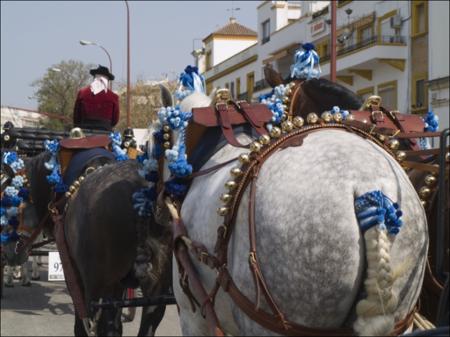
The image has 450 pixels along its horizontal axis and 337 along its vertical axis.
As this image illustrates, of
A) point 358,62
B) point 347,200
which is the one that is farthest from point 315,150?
point 358,62

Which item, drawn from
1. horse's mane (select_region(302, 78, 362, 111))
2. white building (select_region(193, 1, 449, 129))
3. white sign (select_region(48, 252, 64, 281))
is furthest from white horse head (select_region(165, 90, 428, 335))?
white building (select_region(193, 1, 449, 129))

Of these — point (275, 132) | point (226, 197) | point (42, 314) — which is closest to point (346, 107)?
point (275, 132)

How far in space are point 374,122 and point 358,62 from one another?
23.7 m

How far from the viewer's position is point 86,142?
246 inches

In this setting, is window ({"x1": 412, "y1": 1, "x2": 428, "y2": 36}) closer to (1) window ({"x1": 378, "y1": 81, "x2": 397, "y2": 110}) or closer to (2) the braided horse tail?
(1) window ({"x1": 378, "y1": 81, "x2": 397, "y2": 110})

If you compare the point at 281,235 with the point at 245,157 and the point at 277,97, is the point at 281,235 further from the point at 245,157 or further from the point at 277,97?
the point at 277,97

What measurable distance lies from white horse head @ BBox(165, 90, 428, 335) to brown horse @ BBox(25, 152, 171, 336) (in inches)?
85.0

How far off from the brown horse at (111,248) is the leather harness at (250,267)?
63.1 inches

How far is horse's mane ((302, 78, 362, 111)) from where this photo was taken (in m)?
3.58

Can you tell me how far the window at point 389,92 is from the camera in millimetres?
25680

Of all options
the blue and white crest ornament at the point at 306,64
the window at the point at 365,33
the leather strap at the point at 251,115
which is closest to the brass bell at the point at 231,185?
the leather strap at the point at 251,115

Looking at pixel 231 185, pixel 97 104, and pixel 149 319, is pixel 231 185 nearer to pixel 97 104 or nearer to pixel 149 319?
pixel 149 319

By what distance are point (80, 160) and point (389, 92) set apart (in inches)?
842

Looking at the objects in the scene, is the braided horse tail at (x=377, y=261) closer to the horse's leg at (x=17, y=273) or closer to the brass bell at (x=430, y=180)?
the brass bell at (x=430, y=180)
